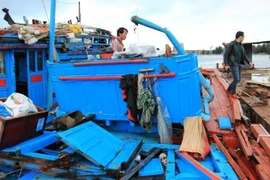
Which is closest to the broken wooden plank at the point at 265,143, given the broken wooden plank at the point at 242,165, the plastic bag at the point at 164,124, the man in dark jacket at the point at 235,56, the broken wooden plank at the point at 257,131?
the broken wooden plank at the point at 257,131

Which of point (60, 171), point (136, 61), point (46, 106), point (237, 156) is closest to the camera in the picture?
point (60, 171)

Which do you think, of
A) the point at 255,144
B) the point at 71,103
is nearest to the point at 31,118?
the point at 71,103

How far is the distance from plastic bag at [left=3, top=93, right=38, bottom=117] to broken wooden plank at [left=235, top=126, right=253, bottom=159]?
3.41 metres

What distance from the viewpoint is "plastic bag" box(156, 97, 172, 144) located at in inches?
170

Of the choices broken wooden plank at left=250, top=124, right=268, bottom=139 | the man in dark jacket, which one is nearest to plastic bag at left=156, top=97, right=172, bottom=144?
broken wooden plank at left=250, top=124, right=268, bottom=139

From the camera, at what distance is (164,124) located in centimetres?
434

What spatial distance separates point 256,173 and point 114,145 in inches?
79.3

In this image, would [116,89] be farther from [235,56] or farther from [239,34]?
[239,34]

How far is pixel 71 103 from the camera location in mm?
5215

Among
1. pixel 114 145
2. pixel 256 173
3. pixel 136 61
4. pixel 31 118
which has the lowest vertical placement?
pixel 256 173

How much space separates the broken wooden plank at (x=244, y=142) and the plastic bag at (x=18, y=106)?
3415 millimetres

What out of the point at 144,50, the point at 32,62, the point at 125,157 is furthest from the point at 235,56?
the point at 32,62

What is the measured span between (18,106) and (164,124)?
7.77 feet

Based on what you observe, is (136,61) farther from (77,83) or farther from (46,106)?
(46,106)
